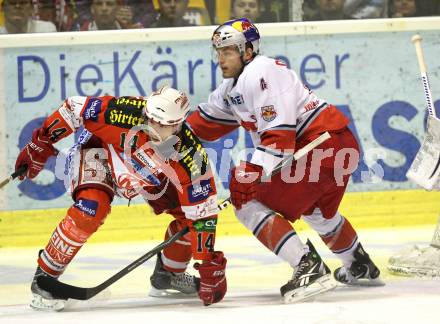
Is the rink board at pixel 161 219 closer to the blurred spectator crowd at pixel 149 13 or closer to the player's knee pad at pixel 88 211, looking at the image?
the blurred spectator crowd at pixel 149 13

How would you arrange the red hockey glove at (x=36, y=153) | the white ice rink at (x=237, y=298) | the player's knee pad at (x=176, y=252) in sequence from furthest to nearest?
the player's knee pad at (x=176, y=252), the red hockey glove at (x=36, y=153), the white ice rink at (x=237, y=298)

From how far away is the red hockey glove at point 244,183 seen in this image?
473 centimetres

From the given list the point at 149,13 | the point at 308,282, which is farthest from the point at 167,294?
the point at 149,13

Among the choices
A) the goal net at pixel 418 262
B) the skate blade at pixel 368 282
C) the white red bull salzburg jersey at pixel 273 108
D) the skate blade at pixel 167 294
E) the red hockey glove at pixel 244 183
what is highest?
the white red bull salzburg jersey at pixel 273 108

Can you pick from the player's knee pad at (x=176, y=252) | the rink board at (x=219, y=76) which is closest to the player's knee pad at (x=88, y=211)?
the player's knee pad at (x=176, y=252)

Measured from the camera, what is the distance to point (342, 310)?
451cm

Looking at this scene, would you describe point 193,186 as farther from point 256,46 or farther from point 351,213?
point 351,213

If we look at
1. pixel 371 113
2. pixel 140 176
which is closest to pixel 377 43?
pixel 371 113

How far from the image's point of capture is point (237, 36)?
4992 millimetres

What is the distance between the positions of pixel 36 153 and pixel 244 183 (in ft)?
3.08

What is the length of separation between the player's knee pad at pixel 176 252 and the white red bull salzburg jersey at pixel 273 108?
496mm

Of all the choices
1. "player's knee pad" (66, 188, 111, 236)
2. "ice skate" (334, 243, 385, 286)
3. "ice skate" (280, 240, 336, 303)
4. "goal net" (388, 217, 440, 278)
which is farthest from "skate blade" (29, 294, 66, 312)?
"goal net" (388, 217, 440, 278)

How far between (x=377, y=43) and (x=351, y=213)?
1122 millimetres

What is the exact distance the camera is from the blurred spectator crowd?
708 centimetres
